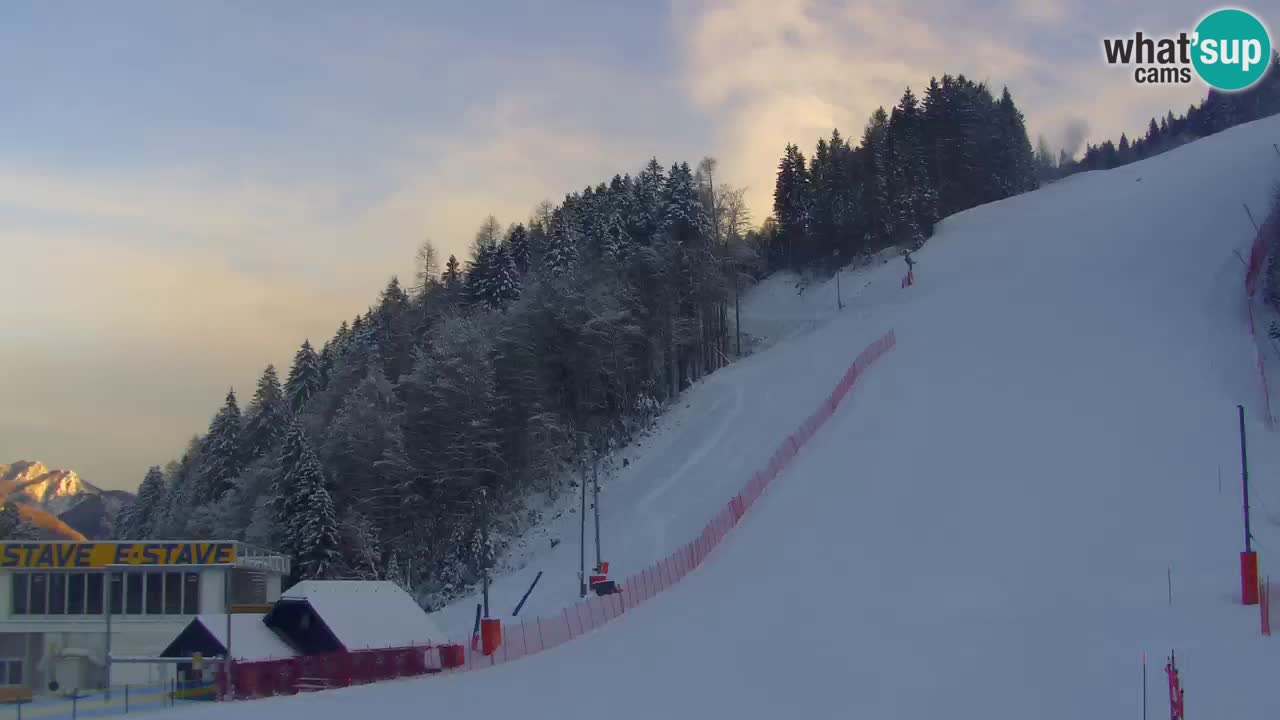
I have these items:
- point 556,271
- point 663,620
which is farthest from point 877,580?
point 556,271

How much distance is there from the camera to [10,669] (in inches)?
1564

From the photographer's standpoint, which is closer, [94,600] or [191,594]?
[191,594]

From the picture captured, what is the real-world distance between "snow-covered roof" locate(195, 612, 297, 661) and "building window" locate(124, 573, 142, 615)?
4.43 meters

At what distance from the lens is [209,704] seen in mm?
28875

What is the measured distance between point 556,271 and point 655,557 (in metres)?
36.1

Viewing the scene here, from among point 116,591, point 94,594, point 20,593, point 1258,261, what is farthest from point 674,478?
point 1258,261

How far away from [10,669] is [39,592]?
271cm

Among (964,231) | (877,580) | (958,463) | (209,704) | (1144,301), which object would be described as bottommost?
(209,704)

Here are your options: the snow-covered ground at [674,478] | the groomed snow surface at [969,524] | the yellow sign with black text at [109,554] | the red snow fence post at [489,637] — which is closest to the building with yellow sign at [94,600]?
the yellow sign with black text at [109,554]

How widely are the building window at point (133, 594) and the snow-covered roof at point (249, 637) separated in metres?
4.43

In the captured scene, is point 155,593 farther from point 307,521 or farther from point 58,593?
point 307,521

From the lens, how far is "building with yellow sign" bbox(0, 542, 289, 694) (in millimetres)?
39156

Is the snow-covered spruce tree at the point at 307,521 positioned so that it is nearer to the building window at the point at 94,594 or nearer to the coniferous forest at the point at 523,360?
the coniferous forest at the point at 523,360

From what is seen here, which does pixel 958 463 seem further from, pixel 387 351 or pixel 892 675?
pixel 387 351
